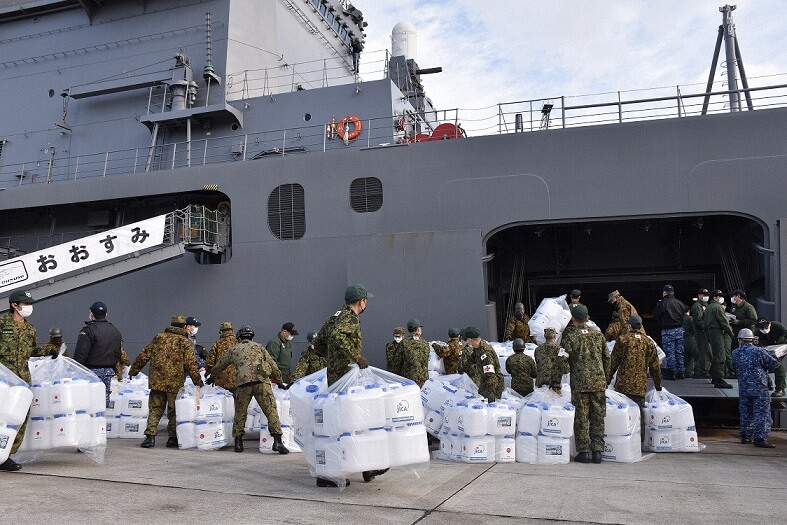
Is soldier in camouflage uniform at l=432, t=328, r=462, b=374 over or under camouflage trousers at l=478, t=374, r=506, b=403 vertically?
over

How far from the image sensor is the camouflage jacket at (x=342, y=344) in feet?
15.3

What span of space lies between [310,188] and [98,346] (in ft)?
15.7

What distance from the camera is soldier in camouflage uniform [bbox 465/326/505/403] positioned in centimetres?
629

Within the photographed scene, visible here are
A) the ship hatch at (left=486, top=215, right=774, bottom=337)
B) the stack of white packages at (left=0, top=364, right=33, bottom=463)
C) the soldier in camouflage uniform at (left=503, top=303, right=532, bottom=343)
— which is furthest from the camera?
the ship hatch at (left=486, top=215, right=774, bottom=337)

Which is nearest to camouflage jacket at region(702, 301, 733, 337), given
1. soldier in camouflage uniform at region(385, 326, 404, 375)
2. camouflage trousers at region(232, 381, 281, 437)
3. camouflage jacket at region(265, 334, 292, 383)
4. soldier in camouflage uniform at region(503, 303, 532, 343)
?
soldier in camouflage uniform at region(503, 303, 532, 343)

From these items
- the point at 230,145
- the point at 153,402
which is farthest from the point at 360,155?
the point at 153,402

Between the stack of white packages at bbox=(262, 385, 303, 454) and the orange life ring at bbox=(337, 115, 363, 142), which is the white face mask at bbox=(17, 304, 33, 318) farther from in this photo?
the orange life ring at bbox=(337, 115, 363, 142)

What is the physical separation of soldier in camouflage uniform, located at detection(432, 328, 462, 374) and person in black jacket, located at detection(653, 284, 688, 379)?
2791 millimetres

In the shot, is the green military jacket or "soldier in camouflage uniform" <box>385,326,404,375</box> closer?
the green military jacket

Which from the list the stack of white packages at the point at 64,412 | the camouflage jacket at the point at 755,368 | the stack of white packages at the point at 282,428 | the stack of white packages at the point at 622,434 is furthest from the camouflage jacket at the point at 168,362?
the camouflage jacket at the point at 755,368

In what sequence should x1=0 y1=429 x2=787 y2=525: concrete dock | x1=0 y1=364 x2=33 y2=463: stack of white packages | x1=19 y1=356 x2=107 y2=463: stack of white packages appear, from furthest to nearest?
x1=19 y1=356 x2=107 y2=463: stack of white packages, x1=0 y1=364 x2=33 y2=463: stack of white packages, x1=0 y1=429 x2=787 y2=525: concrete dock

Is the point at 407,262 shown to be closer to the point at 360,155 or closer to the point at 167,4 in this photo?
the point at 360,155

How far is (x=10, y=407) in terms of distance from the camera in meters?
4.89

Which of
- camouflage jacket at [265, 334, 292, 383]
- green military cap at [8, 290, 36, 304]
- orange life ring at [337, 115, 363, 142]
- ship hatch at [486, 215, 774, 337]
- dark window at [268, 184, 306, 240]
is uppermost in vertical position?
orange life ring at [337, 115, 363, 142]
